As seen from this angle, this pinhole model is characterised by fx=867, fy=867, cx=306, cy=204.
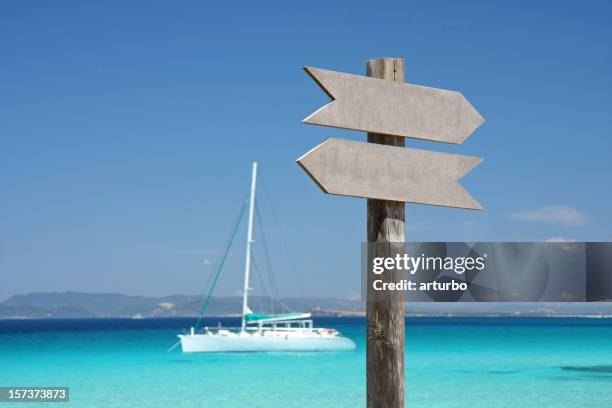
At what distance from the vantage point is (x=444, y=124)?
15.3 ft

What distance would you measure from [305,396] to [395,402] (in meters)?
20.5

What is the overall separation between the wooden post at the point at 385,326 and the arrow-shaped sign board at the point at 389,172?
0.30 ft

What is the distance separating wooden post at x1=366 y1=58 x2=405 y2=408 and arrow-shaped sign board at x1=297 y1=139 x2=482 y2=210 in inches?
3.6

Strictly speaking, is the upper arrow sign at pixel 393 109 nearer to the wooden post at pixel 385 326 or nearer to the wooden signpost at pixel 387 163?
the wooden signpost at pixel 387 163

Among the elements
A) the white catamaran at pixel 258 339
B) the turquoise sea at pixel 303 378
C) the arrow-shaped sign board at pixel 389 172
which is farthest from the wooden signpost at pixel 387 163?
the white catamaran at pixel 258 339

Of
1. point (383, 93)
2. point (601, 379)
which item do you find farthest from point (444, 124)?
point (601, 379)

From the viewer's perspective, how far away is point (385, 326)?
453 centimetres

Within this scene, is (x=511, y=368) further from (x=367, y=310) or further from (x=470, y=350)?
(x=367, y=310)

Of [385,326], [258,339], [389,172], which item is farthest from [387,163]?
[258,339]

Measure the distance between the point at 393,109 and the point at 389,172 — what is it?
1.10 feet

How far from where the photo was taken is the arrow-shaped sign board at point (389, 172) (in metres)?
4.34

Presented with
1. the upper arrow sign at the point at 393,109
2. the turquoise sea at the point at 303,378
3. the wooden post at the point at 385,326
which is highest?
the upper arrow sign at the point at 393,109

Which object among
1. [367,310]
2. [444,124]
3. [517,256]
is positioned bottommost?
[367,310]

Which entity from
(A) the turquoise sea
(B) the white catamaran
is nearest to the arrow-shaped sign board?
(A) the turquoise sea
